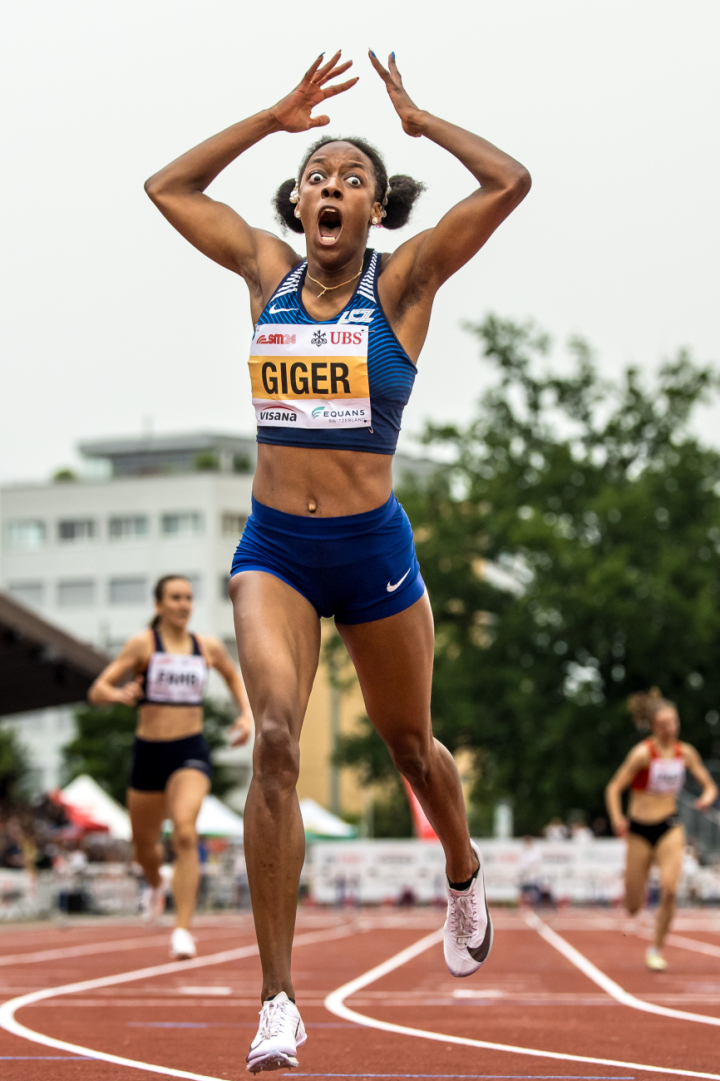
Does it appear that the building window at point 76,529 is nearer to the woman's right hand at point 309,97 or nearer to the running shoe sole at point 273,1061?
the woman's right hand at point 309,97

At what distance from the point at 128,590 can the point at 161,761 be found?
7865 centimetres

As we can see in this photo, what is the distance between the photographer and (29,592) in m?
91.1

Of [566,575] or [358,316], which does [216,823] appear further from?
[358,316]

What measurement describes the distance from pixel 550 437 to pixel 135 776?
1495 inches

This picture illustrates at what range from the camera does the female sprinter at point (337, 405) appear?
5.02 meters

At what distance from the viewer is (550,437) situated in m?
48.0

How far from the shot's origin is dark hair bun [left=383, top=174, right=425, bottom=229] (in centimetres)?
566

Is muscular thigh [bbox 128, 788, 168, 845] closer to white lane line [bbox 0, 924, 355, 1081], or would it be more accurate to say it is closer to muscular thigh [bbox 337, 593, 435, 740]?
white lane line [bbox 0, 924, 355, 1081]

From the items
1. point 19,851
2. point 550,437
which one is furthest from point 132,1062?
Answer: point 550,437

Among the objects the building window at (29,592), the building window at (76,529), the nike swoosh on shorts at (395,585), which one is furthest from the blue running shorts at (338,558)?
the building window at (29,592)

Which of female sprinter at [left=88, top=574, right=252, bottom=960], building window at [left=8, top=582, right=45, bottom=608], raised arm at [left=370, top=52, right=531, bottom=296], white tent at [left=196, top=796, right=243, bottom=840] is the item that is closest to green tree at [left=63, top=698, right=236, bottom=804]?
white tent at [left=196, top=796, right=243, bottom=840]

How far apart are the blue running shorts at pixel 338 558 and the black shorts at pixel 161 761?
580 centimetres

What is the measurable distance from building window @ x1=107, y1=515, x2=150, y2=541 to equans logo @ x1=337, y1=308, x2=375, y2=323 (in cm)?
8504

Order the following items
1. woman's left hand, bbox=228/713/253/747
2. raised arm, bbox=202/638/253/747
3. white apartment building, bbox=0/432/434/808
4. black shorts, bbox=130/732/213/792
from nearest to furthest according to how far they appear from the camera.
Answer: woman's left hand, bbox=228/713/253/747 < black shorts, bbox=130/732/213/792 < raised arm, bbox=202/638/253/747 < white apartment building, bbox=0/432/434/808
